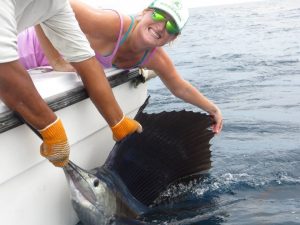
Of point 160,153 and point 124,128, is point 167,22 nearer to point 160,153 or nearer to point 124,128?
point 124,128

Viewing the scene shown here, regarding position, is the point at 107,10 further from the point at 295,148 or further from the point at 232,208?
the point at 295,148

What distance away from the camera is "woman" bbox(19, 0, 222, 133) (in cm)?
242

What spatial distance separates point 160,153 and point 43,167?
A: 2.59ft

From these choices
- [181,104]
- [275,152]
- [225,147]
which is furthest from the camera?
[181,104]

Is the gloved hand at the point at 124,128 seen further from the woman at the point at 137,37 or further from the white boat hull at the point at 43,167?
the woman at the point at 137,37

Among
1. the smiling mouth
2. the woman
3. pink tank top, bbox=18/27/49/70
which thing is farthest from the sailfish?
pink tank top, bbox=18/27/49/70

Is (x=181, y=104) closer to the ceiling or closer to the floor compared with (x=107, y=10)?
closer to the floor

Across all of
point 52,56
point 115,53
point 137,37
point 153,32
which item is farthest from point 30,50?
point 153,32

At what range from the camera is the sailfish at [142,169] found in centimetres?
218

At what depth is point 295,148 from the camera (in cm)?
355

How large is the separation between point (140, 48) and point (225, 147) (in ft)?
4.77

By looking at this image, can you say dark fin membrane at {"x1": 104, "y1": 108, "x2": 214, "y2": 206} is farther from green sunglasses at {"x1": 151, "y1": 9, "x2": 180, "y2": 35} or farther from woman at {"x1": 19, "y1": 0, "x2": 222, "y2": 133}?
green sunglasses at {"x1": 151, "y1": 9, "x2": 180, "y2": 35}

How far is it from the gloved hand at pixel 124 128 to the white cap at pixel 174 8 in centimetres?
53

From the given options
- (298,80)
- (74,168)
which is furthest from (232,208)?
(298,80)
